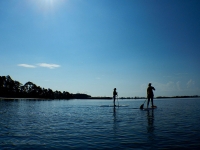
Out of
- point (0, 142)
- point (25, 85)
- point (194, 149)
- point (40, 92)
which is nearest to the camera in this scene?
point (194, 149)

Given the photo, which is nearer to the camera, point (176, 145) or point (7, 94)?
point (176, 145)

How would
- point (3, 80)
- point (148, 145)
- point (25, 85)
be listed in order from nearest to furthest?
point (148, 145) < point (3, 80) < point (25, 85)

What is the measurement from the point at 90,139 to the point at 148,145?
2.81 metres

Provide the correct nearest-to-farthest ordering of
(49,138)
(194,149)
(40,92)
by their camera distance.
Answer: (194,149) < (49,138) < (40,92)

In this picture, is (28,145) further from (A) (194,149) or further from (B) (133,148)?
(A) (194,149)

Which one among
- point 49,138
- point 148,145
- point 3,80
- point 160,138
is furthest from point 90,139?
point 3,80

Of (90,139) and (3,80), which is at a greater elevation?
(3,80)

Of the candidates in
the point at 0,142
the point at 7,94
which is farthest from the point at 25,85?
the point at 0,142

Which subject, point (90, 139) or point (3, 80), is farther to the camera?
point (3, 80)

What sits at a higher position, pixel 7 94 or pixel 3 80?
pixel 3 80

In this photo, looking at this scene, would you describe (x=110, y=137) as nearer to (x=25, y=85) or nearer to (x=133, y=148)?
(x=133, y=148)

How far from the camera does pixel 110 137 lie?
8734 millimetres

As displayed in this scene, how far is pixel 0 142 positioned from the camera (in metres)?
8.05

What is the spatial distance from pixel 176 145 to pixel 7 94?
159 meters
